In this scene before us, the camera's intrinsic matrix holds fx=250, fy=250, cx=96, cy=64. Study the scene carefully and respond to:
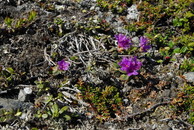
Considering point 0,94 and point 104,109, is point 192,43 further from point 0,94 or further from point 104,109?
point 0,94

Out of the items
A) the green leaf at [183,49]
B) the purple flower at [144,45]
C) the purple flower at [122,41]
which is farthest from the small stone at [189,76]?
the purple flower at [122,41]

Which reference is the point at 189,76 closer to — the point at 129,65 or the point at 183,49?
the point at 183,49

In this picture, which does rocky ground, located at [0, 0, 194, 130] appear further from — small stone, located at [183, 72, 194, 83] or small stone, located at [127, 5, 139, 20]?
small stone, located at [127, 5, 139, 20]

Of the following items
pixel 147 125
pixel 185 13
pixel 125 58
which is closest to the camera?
pixel 147 125

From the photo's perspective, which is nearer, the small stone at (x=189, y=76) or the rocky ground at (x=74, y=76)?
the rocky ground at (x=74, y=76)

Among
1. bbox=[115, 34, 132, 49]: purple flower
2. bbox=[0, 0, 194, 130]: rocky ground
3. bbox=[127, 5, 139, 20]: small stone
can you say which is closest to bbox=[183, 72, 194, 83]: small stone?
bbox=[0, 0, 194, 130]: rocky ground

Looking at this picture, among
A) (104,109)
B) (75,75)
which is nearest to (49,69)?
(75,75)

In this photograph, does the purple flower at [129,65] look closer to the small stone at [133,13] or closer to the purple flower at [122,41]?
the purple flower at [122,41]

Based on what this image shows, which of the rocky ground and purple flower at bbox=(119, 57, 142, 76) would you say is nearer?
the rocky ground
